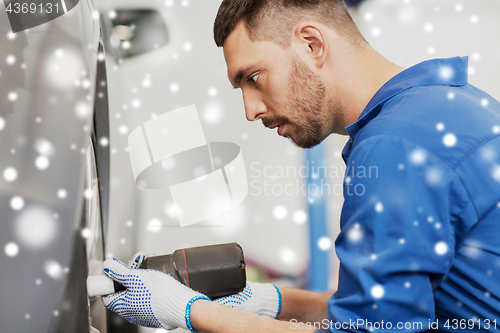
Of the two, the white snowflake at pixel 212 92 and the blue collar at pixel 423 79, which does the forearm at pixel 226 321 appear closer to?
the blue collar at pixel 423 79

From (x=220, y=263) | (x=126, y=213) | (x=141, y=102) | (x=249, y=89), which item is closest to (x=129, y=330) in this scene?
(x=126, y=213)

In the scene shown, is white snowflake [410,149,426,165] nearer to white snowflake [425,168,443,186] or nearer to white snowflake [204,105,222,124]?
white snowflake [425,168,443,186]

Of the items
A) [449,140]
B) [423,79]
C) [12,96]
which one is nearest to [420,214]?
[449,140]

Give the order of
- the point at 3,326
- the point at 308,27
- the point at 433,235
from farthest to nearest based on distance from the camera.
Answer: the point at 308,27 < the point at 3,326 < the point at 433,235

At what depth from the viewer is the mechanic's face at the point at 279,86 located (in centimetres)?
86

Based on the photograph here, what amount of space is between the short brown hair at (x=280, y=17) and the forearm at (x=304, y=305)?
2.39 ft

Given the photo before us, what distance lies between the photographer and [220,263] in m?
0.93

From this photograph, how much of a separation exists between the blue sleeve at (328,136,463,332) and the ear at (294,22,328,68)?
329 mm

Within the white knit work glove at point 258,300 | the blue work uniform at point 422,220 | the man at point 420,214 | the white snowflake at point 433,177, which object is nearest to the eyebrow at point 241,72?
the man at point 420,214

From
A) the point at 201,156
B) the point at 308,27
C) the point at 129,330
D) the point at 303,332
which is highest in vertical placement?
the point at 308,27

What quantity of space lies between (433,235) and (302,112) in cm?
44

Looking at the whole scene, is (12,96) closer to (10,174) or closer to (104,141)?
(10,174)

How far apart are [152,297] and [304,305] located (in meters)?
0.48

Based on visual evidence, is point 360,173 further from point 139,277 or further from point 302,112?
point 139,277
